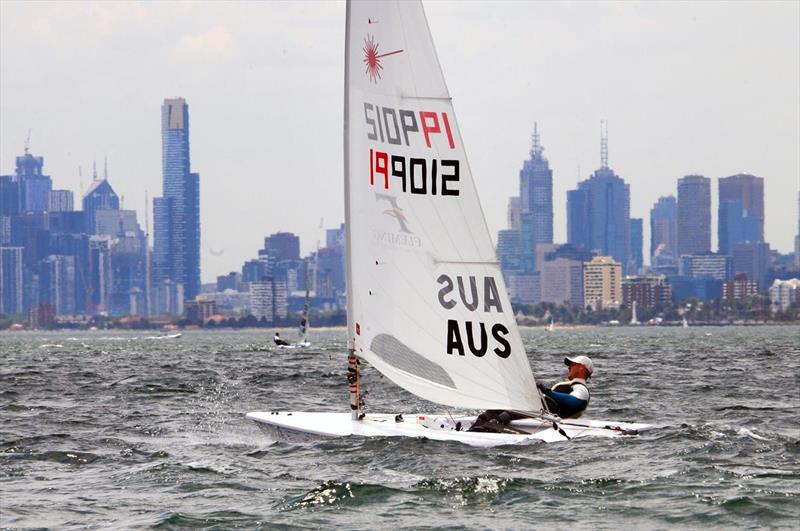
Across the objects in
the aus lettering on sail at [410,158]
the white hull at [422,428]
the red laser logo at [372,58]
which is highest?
the red laser logo at [372,58]

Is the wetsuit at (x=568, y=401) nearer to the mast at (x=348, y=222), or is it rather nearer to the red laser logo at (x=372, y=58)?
the mast at (x=348, y=222)

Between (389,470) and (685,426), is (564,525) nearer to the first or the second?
(389,470)

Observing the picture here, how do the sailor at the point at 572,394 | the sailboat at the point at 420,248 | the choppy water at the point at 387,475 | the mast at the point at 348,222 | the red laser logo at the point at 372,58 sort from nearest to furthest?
1. the choppy water at the point at 387,475
2. the sailboat at the point at 420,248
3. the red laser logo at the point at 372,58
4. the mast at the point at 348,222
5. the sailor at the point at 572,394

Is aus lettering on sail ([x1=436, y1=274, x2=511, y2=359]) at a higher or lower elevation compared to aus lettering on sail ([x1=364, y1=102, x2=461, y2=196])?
lower

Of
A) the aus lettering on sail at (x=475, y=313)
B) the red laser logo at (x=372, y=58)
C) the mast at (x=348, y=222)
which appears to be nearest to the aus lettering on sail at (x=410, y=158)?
the mast at (x=348, y=222)

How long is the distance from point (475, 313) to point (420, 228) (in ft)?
4.63

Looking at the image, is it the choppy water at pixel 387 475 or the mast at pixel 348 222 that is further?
the mast at pixel 348 222

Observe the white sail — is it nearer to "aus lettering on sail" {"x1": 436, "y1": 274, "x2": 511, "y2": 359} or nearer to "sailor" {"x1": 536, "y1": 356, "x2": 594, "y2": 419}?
"aus lettering on sail" {"x1": 436, "y1": 274, "x2": 511, "y2": 359}

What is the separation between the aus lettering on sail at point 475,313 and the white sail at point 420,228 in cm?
1

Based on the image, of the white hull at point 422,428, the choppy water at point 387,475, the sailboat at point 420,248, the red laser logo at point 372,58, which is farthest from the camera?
the red laser logo at point 372,58

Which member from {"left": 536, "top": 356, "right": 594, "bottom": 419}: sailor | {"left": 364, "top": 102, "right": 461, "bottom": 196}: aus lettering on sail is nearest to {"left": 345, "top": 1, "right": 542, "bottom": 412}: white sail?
{"left": 364, "top": 102, "right": 461, "bottom": 196}: aus lettering on sail

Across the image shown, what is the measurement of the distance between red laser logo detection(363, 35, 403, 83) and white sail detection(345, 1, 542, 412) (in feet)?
0.05

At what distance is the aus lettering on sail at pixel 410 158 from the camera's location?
20203 mm

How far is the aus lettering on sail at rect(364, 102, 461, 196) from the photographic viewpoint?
2020 centimetres
